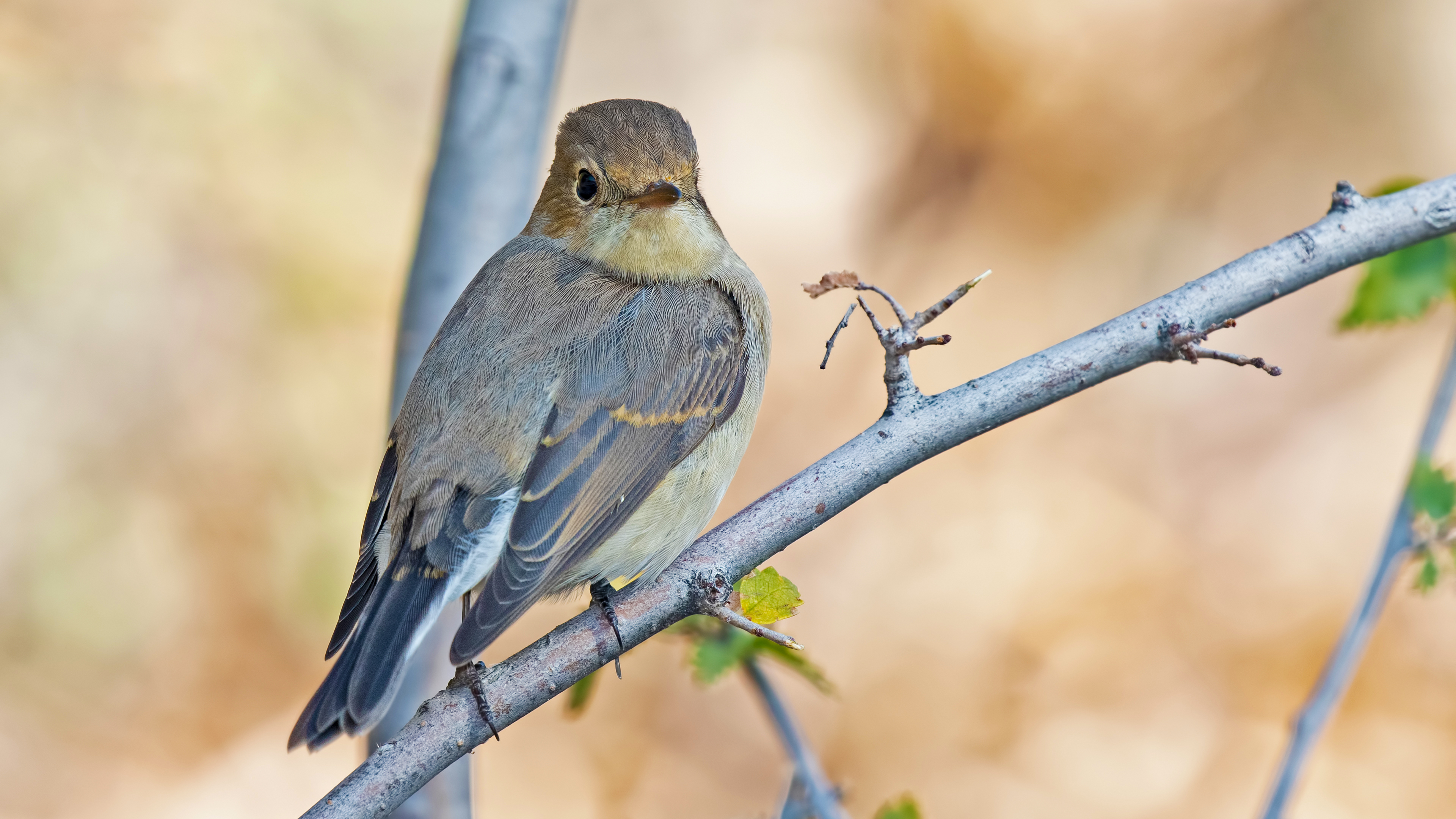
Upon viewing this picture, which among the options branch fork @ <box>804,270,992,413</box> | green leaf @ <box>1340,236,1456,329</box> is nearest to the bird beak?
branch fork @ <box>804,270,992,413</box>

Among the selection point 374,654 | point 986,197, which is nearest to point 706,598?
point 374,654

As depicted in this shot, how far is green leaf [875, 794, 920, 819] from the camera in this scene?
2527 mm

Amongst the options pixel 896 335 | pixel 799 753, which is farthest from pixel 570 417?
pixel 799 753

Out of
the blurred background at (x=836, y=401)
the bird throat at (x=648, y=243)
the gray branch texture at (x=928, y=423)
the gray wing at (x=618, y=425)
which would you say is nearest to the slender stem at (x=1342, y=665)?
the gray branch texture at (x=928, y=423)

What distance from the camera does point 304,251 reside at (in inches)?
239

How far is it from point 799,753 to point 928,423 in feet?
3.11

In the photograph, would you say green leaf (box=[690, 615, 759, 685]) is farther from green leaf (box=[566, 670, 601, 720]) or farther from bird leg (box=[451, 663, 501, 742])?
bird leg (box=[451, 663, 501, 742])

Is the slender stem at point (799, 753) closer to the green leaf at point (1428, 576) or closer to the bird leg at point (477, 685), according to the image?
the bird leg at point (477, 685)

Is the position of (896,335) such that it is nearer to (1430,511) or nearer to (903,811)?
(903,811)

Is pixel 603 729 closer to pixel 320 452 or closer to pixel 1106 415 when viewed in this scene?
pixel 320 452

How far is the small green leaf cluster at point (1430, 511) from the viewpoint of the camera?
265 centimetres

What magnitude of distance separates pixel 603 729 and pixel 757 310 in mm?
3156

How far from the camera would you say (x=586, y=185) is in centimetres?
333

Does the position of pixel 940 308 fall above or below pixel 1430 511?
above
